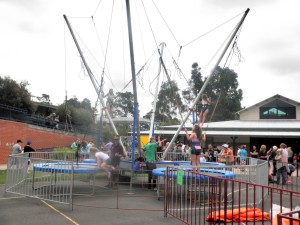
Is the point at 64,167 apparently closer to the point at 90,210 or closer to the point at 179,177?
the point at 90,210

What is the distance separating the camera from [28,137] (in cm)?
2797

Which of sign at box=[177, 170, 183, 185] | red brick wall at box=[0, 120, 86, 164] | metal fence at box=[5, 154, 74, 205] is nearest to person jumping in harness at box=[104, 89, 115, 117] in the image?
metal fence at box=[5, 154, 74, 205]

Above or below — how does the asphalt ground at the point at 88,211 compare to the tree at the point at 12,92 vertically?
below

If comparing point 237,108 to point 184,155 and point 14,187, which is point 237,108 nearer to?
point 184,155

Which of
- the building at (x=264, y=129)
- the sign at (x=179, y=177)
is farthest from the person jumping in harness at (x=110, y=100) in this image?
the building at (x=264, y=129)

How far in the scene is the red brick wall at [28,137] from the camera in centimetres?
2435

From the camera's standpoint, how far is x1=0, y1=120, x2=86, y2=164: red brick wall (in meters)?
24.3

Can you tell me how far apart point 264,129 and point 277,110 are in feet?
28.6

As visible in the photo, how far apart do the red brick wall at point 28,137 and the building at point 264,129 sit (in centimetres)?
1001

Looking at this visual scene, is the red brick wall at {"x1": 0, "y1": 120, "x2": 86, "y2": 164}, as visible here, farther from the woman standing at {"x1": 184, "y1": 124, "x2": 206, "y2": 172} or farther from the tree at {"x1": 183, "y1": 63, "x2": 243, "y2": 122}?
the tree at {"x1": 183, "y1": 63, "x2": 243, "y2": 122}

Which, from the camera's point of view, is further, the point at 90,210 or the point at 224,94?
the point at 224,94

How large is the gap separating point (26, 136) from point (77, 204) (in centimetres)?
2002

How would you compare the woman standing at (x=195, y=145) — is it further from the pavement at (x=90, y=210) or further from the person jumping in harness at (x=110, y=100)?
the person jumping in harness at (x=110, y=100)

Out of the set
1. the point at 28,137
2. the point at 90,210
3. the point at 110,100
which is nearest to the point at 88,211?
the point at 90,210
